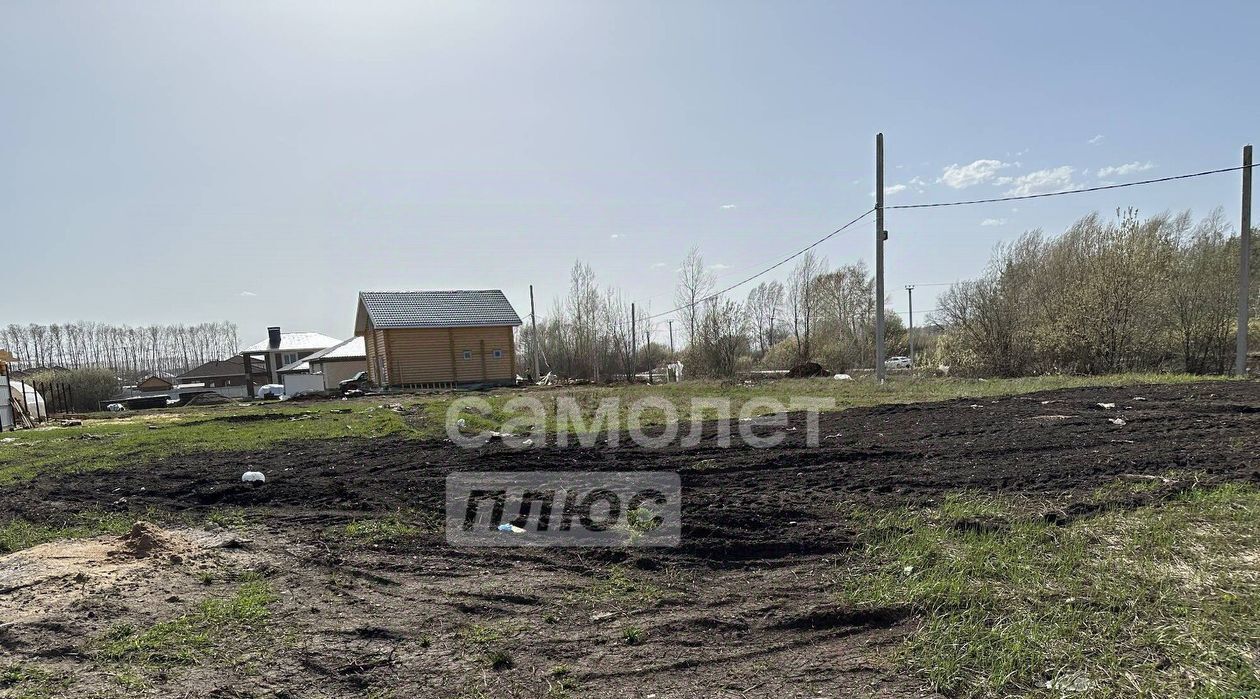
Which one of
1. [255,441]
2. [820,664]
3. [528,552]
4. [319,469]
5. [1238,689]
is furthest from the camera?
[255,441]

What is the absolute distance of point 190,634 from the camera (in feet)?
10.1

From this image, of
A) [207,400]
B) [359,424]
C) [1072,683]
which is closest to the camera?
[1072,683]

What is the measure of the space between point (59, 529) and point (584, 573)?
4672 millimetres

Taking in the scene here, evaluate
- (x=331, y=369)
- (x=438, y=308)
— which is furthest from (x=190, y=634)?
(x=331, y=369)

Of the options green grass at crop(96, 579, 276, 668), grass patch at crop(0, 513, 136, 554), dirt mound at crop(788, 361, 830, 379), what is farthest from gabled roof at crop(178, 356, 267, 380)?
green grass at crop(96, 579, 276, 668)

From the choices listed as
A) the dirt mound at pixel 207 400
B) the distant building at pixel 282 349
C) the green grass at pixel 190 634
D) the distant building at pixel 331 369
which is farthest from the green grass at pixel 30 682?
the distant building at pixel 282 349

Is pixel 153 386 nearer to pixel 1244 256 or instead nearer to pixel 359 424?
pixel 359 424

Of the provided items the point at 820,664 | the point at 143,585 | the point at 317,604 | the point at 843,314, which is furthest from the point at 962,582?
the point at 843,314

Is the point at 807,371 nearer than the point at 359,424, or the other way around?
the point at 359,424

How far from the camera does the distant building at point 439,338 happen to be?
95.3 ft

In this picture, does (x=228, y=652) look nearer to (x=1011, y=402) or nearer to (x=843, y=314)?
(x=1011, y=402)

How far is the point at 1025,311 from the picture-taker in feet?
68.1

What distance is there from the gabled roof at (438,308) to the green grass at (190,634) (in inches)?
1059

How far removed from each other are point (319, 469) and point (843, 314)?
1289 inches
